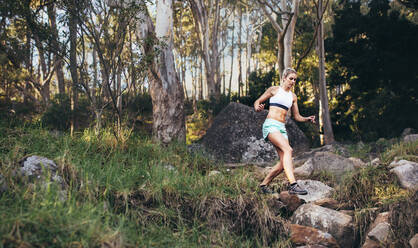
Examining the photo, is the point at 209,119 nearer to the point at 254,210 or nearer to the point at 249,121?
the point at 249,121

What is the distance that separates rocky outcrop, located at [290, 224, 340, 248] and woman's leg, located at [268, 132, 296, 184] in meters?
0.81

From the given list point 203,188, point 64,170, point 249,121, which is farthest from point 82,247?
point 249,121

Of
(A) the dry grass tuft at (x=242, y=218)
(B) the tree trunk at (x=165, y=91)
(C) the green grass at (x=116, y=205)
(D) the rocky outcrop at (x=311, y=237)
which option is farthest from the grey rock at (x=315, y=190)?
(B) the tree trunk at (x=165, y=91)

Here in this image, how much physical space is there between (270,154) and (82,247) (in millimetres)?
6768

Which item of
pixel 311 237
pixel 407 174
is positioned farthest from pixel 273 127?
pixel 407 174

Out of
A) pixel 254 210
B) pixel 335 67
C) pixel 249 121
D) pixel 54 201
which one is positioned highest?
pixel 335 67

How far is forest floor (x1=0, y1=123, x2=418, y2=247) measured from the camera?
9.12 feet

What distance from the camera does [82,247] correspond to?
266 cm

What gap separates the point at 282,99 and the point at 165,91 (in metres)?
4.86

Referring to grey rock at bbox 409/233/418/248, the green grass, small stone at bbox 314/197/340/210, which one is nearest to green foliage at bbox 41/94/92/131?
the green grass

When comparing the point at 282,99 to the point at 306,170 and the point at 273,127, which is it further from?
the point at 306,170

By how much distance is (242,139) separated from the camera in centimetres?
929

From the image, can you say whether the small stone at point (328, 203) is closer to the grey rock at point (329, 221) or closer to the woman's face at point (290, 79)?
the grey rock at point (329, 221)

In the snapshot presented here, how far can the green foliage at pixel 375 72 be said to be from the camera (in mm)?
13188
